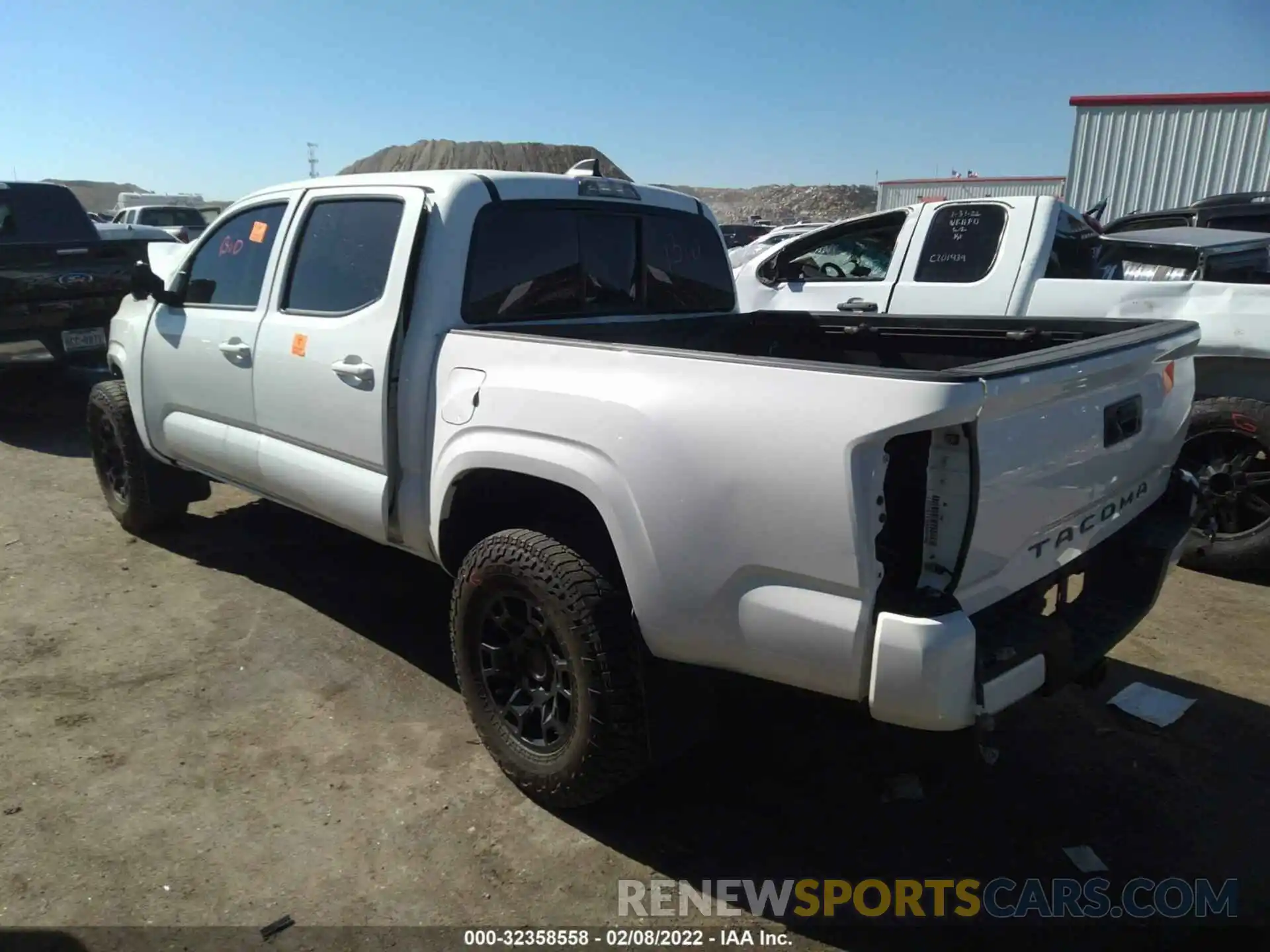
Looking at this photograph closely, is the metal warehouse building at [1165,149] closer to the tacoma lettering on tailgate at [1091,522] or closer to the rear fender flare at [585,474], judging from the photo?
the tacoma lettering on tailgate at [1091,522]

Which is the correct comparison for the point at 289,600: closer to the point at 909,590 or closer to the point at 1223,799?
the point at 909,590

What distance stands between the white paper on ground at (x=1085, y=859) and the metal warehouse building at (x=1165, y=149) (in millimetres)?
15101

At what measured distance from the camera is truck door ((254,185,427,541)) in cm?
335

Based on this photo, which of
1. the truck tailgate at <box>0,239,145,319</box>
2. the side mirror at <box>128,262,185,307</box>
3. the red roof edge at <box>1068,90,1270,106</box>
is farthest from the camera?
the red roof edge at <box>1068,90,1270,106</box>

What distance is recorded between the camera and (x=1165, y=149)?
15273 millimetres

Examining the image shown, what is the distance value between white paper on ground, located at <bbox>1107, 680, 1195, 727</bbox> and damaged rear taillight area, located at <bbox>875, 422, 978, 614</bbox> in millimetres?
1934

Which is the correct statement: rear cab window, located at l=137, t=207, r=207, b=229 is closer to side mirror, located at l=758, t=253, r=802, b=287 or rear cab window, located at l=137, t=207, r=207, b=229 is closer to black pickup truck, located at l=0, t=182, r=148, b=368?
black pickup truck, located at l=0, t=182, r=148, b=368

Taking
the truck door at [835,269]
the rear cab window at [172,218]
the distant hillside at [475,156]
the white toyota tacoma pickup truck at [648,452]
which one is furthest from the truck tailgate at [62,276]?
the distant hillside at [475,156]

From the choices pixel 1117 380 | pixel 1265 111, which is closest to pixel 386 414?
A: pixel 1117 380

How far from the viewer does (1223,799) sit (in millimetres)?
3043

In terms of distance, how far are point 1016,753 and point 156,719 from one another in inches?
124

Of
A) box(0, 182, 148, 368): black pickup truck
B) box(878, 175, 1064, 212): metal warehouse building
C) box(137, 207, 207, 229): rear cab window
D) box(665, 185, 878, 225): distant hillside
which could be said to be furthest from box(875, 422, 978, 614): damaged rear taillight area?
box(665, 185, 878, 225): distant hillside

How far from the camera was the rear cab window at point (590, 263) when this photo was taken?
135 inches
